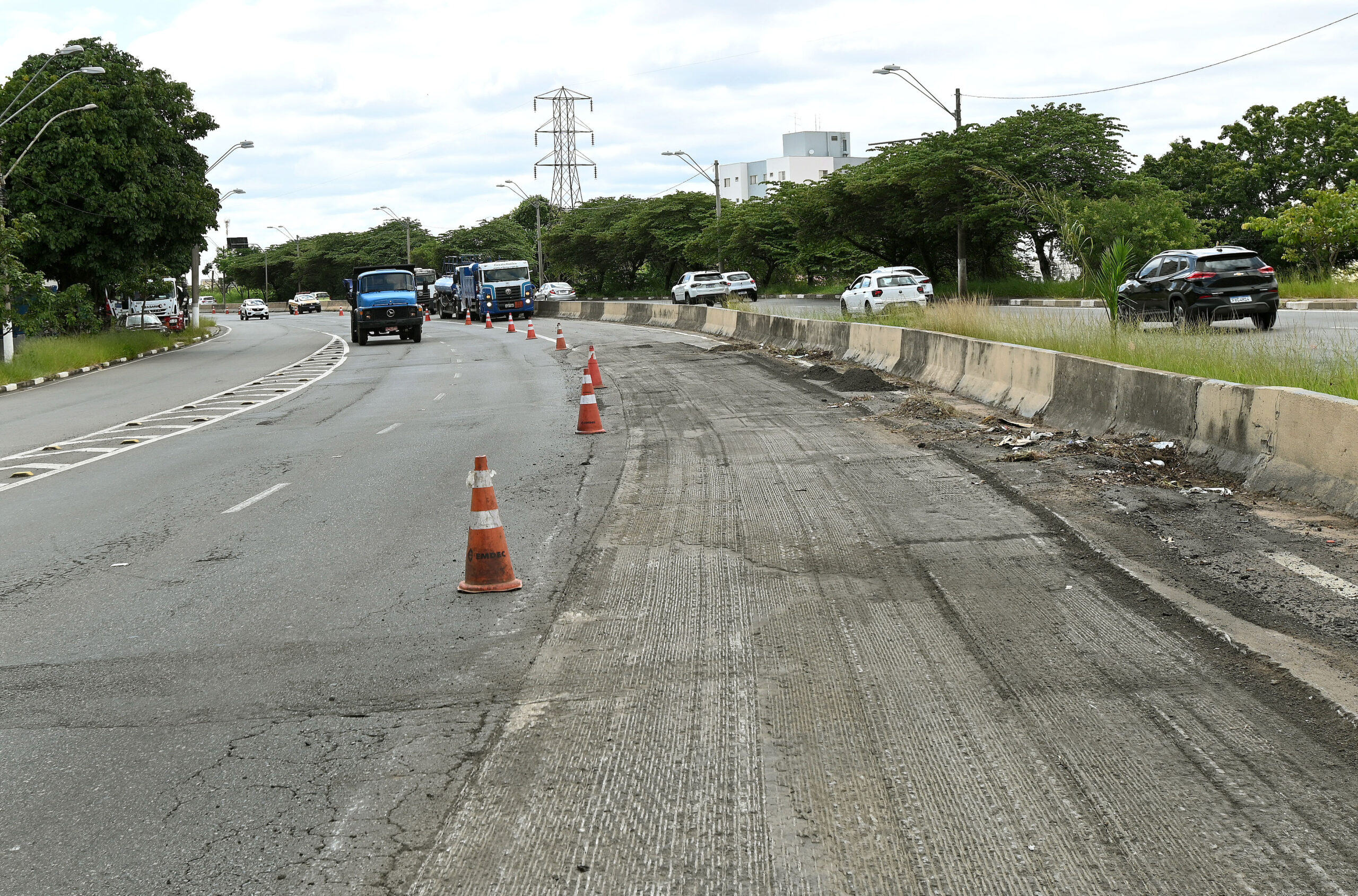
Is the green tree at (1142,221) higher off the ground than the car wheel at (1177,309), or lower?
higher

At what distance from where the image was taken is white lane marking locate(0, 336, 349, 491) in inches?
540

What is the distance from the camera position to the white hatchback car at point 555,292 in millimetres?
73562

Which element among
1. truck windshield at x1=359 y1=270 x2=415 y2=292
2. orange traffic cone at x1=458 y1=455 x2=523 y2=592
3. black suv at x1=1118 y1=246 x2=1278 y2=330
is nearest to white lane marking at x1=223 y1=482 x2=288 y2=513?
orange traffic cone at x1=458 y1=455 x2=523 y2=592

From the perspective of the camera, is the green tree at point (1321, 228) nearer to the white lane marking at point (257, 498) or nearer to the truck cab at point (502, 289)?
the truck cab at point (502, 289)

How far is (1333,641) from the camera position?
17.8ft

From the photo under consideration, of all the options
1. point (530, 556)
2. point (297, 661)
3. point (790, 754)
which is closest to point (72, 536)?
point (530, 556)

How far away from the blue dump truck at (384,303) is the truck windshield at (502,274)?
1683cm

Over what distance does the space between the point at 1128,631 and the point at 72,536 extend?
7.38m

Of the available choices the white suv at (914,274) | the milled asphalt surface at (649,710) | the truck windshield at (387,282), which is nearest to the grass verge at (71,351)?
the truck windshield at (387,282)

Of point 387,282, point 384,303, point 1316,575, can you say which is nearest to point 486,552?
point 1316,575

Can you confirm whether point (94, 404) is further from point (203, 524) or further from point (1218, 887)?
point (1218, 887)

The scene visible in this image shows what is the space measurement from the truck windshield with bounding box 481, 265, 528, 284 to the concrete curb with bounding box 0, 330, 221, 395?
44.4ft

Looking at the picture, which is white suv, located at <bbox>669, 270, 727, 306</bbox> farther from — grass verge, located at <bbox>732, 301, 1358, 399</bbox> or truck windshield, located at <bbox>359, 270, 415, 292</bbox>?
grass verge, located at <bbox>732, 301, 1358, 399</bbox>

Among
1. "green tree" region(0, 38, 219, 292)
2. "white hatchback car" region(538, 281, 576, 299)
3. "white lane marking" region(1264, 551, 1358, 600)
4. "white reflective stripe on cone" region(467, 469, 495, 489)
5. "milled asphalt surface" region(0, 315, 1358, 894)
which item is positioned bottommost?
"milled asphalt surface" region(0, 315, 1358, 894)
